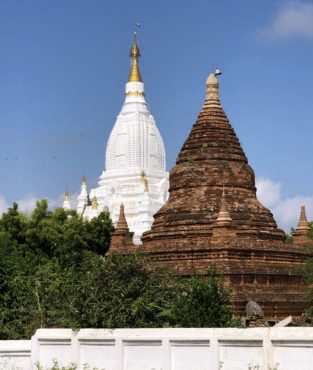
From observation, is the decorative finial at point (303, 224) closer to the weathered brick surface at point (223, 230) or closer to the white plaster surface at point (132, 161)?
the weathered brick surface at point (223, 230)

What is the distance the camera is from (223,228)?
29.6m

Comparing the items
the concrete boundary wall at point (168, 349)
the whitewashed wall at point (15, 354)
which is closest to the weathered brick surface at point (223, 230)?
the whitewashed wall at point (15, 354)

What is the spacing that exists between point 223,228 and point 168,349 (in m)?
15.6

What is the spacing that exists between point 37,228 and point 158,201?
2382 cm

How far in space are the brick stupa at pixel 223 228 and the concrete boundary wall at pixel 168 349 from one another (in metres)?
11.7

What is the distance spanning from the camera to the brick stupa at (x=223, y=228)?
28797 millimetres

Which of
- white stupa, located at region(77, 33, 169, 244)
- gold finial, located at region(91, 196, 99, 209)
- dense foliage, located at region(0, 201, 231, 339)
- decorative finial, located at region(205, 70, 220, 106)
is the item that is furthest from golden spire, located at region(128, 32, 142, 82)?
dense foliage, located at region(0, 201, 231, 339)

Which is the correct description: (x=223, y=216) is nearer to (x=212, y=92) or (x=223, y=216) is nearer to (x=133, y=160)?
(x=212, y=92)

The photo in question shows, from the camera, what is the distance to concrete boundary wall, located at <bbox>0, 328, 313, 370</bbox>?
12.7 meters

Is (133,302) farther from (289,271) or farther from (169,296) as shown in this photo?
(289,271)

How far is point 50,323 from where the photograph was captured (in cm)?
1934

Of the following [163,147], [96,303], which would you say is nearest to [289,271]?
[96,303]

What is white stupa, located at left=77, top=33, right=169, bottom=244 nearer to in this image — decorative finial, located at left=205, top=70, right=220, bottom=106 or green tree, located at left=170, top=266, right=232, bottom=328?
decorative finial, located at left=205, top=70, right=220, bottom=106

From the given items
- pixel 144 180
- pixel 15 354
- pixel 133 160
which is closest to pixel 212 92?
pixel 15 354
